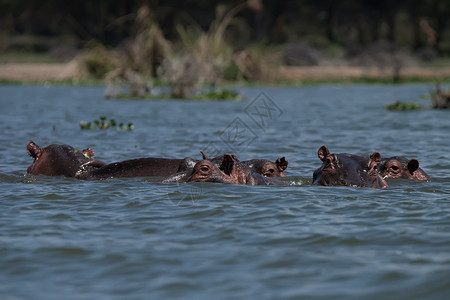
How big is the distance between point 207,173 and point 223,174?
7.6 inches

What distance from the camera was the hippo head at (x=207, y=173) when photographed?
8.17m

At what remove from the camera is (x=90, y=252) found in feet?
19.5

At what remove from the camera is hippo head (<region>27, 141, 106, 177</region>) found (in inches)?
359

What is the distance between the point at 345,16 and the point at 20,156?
47.6 meters

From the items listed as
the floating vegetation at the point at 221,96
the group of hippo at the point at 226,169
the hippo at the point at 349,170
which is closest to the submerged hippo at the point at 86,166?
the group of hippo at the point at 226,169

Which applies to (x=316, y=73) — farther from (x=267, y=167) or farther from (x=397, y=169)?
(x=397, y=169)

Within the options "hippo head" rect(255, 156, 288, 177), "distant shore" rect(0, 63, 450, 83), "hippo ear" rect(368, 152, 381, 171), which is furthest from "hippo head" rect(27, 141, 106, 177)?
"distant shore" rect(0, 63, 450, 83)

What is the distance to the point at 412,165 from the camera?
863 cm

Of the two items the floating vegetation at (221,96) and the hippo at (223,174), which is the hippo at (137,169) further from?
the floating vegetation at (221,96)

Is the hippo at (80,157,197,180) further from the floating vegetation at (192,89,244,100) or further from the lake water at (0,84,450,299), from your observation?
the floating vegetation at (192,89,244,100)

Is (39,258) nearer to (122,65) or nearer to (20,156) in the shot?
(20,156)

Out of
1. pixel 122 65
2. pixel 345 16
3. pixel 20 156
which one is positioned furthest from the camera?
pixel 345 16

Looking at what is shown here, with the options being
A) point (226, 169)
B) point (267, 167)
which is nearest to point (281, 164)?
point (267, 167)

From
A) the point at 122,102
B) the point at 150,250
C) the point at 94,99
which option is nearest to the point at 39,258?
the point at 150,250
